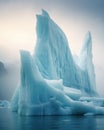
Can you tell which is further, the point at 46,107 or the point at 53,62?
the point at 53,62

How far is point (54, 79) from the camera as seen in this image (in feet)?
34.8

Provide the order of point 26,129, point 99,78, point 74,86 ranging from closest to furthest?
point 26,129, point 74,86, point 99,78

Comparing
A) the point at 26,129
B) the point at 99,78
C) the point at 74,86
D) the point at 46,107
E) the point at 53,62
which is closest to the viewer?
the point at 26,129

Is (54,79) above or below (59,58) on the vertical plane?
below

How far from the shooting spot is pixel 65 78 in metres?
11.6

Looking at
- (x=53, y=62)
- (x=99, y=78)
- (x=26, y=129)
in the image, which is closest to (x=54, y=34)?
(x=53, y=62)

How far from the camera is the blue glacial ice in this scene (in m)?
8.78

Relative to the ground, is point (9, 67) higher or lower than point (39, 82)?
higher

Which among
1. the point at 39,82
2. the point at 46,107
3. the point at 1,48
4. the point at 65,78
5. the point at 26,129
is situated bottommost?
the point at 26,129

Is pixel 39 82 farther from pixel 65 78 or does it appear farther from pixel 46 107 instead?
pixel 65 78

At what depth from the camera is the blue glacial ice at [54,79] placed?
8781 millimetres

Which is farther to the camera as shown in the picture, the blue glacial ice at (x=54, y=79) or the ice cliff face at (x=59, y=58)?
the ice cliff face at (x=59, y=58)

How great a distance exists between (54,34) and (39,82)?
2829mm

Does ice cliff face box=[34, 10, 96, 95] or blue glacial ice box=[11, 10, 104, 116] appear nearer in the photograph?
blue glacial ice box=[11, 10, 104, 116]
